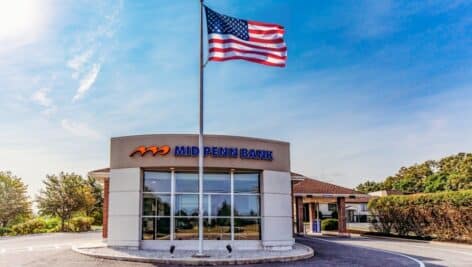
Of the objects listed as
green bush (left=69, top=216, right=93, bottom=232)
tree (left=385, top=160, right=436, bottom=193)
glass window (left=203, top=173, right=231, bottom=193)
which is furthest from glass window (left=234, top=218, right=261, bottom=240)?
tree (left=385, top=160, right=436, bottom=193)

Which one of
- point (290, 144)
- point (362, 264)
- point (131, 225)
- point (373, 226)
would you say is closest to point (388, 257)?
point (362, 264)

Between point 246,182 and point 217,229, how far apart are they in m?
2.34

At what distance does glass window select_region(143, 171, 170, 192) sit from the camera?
17906 millimetres

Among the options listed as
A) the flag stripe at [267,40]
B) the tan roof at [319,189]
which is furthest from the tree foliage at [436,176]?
the flag stripe at [267,40]

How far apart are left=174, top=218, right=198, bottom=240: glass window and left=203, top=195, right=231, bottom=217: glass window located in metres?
0.67

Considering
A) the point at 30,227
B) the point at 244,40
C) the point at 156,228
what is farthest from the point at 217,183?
the point at 30,227

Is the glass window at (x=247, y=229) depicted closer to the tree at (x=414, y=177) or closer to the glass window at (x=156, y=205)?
the glass window at (x=156, y=205)

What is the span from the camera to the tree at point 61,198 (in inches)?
1435

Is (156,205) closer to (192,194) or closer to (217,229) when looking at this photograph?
(192,194)

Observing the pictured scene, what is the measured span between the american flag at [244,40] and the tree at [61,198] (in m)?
27.0

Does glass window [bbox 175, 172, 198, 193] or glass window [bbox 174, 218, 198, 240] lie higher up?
glass window [bbox 175, 172, 198, 193]

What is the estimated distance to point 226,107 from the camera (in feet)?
66.4

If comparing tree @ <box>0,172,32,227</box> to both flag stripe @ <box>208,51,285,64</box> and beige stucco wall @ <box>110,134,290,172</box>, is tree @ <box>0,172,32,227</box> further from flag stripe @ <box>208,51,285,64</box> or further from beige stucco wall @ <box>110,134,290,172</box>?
flag stripe @ <box>208,51,285,64</box>

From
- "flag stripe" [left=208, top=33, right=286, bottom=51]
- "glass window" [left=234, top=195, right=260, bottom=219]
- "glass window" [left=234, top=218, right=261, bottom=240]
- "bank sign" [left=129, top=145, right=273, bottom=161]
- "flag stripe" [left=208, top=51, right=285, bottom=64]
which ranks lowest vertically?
"glass window" [left=234, top=218, right=261, bottom=240]
